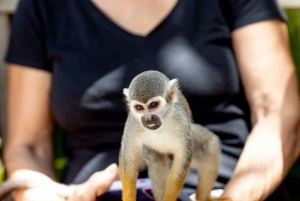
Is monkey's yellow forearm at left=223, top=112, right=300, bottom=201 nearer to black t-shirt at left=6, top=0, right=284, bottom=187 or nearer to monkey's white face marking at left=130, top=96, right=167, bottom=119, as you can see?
black t-shirt at left=6, top=0, right=284, bottom=187

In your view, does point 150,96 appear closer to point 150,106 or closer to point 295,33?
point 150,106

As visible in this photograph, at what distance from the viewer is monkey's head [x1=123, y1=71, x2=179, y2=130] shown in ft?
Answer: 2.20

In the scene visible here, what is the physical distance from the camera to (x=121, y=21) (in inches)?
48.1

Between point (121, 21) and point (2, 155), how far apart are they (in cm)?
64

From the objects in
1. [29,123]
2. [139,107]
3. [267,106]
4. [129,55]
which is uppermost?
[139,107]

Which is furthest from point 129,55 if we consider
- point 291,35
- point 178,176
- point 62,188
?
point 291,35

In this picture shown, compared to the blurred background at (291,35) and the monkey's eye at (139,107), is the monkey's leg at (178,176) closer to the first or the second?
the monkey's eye at (139,107)

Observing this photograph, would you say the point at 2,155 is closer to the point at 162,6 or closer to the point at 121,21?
the point at 121,21

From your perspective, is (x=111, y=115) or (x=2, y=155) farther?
(x=2, y=155)

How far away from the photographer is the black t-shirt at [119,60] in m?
1.19

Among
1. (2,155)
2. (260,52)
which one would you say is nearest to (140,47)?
(260,52)

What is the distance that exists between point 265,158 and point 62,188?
0.53 m

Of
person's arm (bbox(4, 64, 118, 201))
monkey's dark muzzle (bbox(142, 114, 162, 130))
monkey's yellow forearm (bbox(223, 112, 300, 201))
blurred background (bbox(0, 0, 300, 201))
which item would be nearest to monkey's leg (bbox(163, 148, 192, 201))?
monkey's dark muzzle (bbox(142, 114, 162, 130))

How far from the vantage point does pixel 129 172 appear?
31.0 inches
